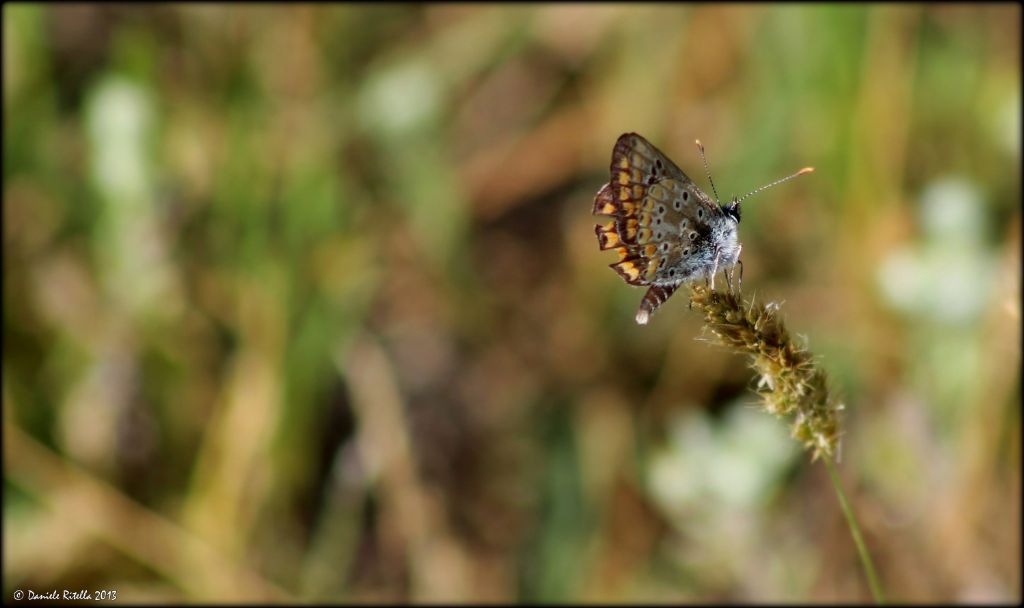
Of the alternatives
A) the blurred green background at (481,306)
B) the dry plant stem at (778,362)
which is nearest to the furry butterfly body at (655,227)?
the dry plant stem at (778,362)

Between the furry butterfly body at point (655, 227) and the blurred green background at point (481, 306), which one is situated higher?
the blurred green background at point (481, 306)

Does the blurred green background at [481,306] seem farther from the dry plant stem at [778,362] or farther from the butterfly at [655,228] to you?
the dry plant stem at [778,362]

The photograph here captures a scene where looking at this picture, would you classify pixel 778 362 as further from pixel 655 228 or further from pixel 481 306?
pixel 481 306

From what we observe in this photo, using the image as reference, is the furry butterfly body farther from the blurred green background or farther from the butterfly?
the blurred green background

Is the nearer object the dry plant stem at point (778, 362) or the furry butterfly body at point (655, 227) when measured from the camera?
the dry plant stem at point (778, 362)

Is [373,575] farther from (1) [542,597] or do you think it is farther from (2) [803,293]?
(2) [803,293]
